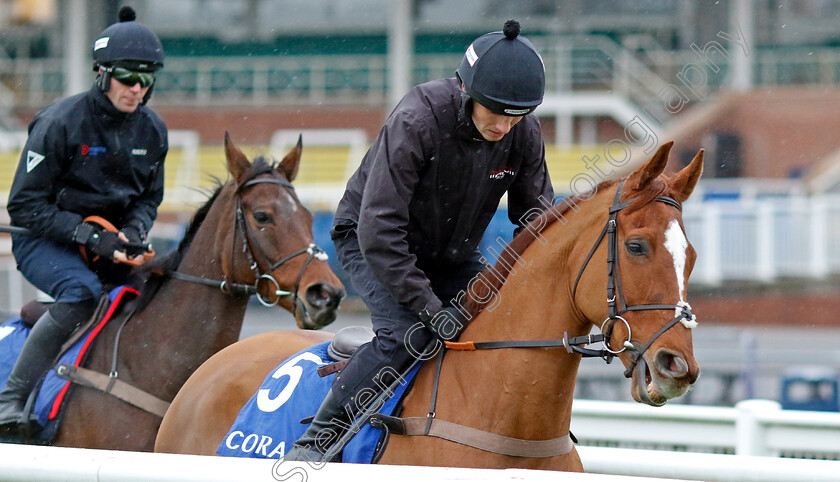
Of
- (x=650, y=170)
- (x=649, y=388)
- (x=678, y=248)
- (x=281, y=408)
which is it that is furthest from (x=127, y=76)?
(x=649, y=388)

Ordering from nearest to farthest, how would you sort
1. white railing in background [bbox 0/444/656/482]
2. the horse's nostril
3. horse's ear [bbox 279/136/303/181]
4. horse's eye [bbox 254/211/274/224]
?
1. white railing in background [bbox 0/444/656/482]
2. the horse's nostril
3. horse's eye [bbox 254/211/274/224]
4. horse's ear [bbox 279/136/303/181]

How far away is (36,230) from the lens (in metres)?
5.04

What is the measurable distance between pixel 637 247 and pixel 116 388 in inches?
114

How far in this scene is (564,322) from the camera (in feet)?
10.5

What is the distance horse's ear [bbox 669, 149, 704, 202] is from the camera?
315 centimetres

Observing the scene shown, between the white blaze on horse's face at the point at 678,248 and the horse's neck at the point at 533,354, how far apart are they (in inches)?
10.3

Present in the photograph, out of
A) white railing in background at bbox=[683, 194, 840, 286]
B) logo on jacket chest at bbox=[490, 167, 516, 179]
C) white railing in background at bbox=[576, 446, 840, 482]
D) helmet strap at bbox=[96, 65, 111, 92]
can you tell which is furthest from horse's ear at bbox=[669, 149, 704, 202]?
white railing in background at bbox=[683, 194, 840, 286]

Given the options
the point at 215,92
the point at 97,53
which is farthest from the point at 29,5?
the point at 97,53

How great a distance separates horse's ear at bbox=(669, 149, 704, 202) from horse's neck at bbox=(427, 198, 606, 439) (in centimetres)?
25

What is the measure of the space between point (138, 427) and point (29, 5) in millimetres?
25383

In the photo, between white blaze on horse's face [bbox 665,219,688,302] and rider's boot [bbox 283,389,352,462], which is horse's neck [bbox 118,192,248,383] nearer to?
rider's boot [bbox 283,389,352,462]

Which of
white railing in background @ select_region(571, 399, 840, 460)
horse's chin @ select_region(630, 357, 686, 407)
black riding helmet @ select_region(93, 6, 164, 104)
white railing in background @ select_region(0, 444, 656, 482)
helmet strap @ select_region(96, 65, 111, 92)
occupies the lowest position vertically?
white railing in background @ select_region(571, 399, 840, 460)

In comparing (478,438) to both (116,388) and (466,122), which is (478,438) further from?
(116,388)

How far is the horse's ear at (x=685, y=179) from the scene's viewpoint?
124 inches
